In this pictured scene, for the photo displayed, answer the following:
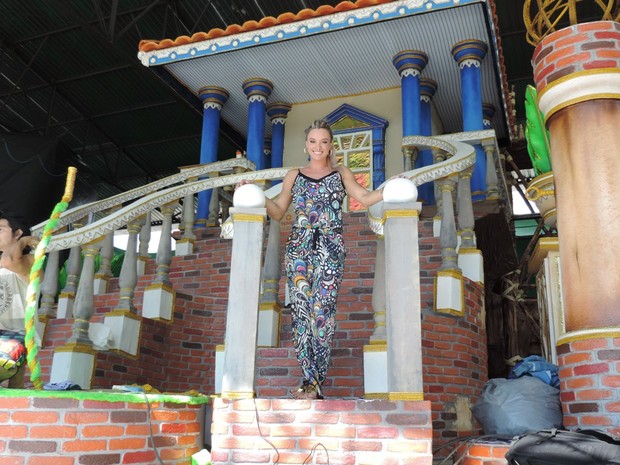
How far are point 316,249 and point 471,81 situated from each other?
585cm

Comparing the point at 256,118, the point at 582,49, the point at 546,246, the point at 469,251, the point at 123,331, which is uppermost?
the point at 256,118

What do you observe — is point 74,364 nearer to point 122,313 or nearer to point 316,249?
point 122,313

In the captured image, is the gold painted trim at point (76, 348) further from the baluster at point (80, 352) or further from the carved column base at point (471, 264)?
the carved column base at point (471, 264)

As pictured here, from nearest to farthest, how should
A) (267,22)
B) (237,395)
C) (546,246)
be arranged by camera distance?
(237,395) → (546,246) → (267,22)

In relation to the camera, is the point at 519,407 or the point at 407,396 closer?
the point at 407,396

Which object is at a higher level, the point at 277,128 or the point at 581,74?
the point at 277,128

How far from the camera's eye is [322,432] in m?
2.94

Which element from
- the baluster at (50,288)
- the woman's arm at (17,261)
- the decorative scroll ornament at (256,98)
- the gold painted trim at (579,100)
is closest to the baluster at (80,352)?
the woman's arm at (17,261)

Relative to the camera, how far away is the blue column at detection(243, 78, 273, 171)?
9.51m

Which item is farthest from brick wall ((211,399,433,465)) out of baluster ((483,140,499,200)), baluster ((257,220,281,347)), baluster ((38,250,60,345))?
baluster ((483,140,499,200))

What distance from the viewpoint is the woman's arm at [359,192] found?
11.3 feet

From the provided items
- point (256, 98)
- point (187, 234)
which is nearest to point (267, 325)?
point (187, 234)

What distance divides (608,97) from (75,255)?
4.70 m

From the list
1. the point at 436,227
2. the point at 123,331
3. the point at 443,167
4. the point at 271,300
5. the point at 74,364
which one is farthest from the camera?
the point at 436,227
